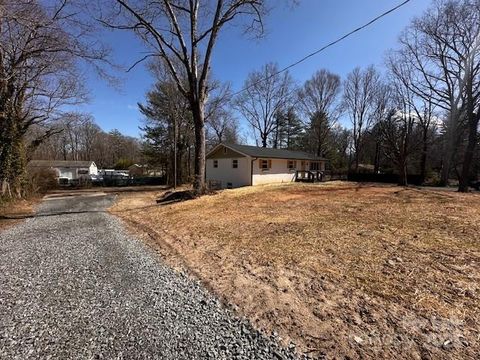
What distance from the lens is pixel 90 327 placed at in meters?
2.88

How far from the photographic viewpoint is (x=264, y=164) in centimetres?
2191

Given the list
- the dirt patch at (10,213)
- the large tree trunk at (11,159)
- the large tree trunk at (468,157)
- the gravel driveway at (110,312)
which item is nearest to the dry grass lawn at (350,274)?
the gravel driveway at (110,312)

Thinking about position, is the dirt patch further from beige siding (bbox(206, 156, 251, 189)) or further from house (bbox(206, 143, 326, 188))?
beige siding (bbox(206, 156, 251, 189))

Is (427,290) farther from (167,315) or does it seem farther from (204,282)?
(167,315)

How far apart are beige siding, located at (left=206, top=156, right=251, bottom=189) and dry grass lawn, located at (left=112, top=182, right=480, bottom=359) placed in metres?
12.9

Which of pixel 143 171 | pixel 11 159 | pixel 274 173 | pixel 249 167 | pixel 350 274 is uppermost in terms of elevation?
pixel 11 159

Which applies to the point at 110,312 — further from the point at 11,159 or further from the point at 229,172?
→ the point at 229,172

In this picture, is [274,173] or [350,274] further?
[274,173]

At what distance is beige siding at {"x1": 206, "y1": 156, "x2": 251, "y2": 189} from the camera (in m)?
21.1

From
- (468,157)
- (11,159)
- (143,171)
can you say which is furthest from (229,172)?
(143,171)

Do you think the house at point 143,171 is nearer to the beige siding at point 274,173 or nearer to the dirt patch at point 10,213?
the beige siding at point 274,173

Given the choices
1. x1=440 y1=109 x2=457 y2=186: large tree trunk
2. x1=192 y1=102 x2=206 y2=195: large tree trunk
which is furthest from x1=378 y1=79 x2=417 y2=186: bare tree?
x1=192 y1=102 x2=206 y2=195: large tree trunk

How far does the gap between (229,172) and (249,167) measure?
234cm

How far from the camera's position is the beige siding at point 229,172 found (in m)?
21.1
